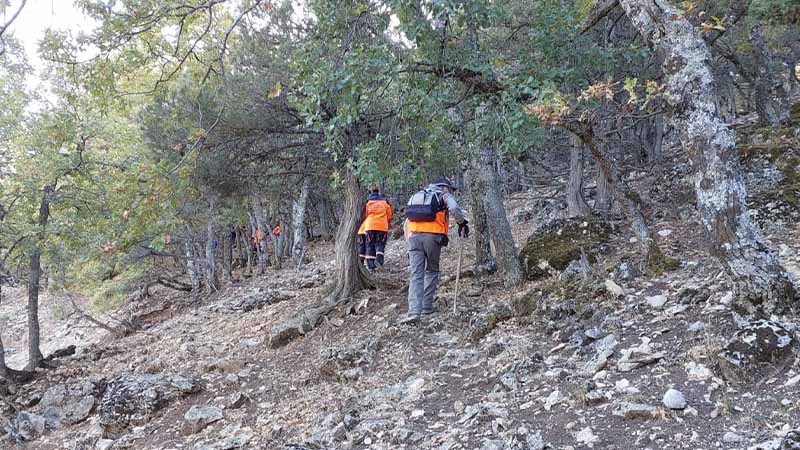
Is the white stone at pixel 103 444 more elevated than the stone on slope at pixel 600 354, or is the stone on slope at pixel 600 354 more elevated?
the stone on slope at pixel 600 354

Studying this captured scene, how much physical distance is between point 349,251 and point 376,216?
4.54 feet

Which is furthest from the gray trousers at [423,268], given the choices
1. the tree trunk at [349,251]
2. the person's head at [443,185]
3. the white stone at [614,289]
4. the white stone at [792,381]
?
the white stone at [792,381]

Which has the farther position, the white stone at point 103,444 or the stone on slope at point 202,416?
the white stone at point 103,444

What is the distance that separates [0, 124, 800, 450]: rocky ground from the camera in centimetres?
381

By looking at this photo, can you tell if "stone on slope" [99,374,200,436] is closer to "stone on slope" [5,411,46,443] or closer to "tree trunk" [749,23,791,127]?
"stone on slope" [5,411,46,443]

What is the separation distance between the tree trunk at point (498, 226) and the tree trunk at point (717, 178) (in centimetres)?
363

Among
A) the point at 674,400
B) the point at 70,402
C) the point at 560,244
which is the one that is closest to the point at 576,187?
the point at 560,244

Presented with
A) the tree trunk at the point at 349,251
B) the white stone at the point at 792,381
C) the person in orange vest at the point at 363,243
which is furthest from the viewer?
the person in orange vest at the point at 363,243

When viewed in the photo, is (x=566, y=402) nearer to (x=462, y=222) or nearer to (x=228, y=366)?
(x=462, y=222)

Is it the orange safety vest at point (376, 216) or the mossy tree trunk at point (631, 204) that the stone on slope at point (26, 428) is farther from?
Result: the mossy tree trunk at point (631, 204)

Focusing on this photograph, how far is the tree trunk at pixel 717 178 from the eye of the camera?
420 centimetres

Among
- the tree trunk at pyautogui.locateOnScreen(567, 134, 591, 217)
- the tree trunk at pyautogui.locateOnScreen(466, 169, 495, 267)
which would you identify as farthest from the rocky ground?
the tree trunk at pyautogui.locateOnScreen(567, 134, 591, 217)

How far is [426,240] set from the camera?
779 centimetres

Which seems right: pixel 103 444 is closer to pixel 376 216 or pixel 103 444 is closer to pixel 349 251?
pixel 349 251
